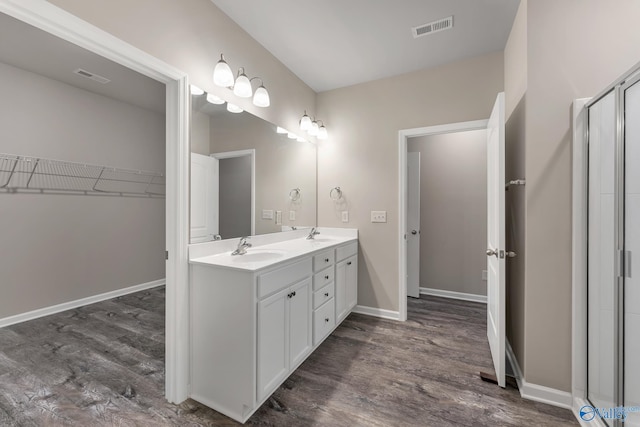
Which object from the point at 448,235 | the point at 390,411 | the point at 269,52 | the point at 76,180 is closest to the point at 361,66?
the point at 269,52

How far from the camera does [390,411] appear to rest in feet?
5.47

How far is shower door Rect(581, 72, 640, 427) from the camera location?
130 cm

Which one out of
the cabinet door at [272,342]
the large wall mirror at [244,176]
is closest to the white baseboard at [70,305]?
the large wall mirror at [244,176]

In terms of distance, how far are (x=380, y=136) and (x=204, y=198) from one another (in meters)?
1.96

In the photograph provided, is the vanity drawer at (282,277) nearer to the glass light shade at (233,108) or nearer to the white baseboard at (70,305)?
the glass light shade at (233,108)

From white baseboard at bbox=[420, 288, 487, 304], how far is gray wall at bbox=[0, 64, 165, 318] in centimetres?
387

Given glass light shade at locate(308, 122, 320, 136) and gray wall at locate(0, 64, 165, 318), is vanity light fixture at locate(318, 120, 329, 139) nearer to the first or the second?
glass light shade at locate(308, 122, 320, 136)

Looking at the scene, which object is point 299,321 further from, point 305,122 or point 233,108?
point 305,122

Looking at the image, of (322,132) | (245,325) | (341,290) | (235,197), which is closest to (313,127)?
(322,132)

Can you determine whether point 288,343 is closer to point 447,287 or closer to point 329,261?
point 329,261

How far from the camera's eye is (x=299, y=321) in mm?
2002

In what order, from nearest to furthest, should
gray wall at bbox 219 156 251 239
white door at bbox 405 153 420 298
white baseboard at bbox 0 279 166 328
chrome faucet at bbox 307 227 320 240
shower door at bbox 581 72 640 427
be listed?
shower door at bbox 581 72 640 427 < gray wall at bbox 219 156 251 239 < white baseboard at bbox 0 279 166 328 < chrome faucet at bbox 307 227 320 240 < white door at bbox 405 153 420 298

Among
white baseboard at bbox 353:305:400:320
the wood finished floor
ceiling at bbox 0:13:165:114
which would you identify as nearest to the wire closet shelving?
ceiling at bbox 0:13:165:114

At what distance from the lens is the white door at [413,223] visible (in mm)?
3693
